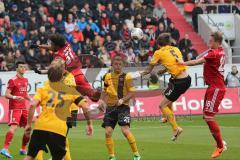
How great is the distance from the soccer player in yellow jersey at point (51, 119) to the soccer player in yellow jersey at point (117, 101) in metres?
3.58

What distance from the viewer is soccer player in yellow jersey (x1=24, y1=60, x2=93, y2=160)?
39.0ft

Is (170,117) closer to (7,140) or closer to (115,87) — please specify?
(115,87)

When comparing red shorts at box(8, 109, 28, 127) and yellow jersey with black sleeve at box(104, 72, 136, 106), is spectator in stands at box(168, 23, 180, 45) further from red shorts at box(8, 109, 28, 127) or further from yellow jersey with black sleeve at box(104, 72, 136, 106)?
yellow jersey with black sleeve at box(104, 72, 136, 106)

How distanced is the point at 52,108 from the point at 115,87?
409 cm

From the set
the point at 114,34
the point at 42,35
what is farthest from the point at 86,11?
the point at 42,35

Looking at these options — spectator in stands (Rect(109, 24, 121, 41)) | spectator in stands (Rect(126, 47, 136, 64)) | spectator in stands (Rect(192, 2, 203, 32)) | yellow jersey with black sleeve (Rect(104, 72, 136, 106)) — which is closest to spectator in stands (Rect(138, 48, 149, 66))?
spectator in stands (Rect(126, 47, 136, 64))

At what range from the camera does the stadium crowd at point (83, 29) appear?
33156 mm

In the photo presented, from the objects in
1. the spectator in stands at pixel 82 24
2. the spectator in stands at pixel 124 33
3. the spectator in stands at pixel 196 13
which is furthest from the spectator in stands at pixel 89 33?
the spectator in stands at pixel 196 13

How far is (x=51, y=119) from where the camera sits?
12008 mm

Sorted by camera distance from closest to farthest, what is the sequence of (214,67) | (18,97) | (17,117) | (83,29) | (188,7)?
(214,67), (18,97), (17,117), (83,29), (188,7)

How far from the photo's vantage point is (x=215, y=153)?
16.0m

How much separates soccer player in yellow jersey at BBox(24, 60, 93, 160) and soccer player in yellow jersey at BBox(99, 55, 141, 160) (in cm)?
358

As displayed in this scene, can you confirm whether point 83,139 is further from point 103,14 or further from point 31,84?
point 103,14

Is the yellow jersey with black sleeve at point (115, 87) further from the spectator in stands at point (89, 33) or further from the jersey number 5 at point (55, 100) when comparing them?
the spectator in stands at point (89, 33)
